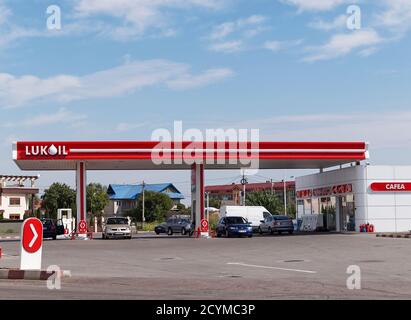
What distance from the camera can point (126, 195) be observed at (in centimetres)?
11731

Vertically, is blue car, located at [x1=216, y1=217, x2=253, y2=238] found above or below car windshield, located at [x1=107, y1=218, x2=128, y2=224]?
below

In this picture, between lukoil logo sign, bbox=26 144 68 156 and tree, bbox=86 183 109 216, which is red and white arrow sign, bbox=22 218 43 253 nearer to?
lukoil logo sign, bbox=26 144 68 156

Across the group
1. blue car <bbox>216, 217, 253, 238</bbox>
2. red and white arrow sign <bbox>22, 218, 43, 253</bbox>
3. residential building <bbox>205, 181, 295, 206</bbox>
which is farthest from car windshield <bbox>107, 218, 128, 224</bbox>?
residential building <bbox>205, 181, 295, 206</bbox>

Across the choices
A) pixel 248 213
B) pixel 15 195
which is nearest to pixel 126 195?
pixel 15 195

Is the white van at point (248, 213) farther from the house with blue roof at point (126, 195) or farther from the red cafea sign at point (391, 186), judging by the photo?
the house with blue roof at point (126, 195)

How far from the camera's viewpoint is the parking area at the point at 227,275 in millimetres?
13406

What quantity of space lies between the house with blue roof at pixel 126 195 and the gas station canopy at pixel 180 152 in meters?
73.0

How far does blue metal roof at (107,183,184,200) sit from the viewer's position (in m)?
117

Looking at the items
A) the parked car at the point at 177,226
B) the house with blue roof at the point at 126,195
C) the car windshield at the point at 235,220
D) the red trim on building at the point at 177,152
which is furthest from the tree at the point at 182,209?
the red trim on building at the point at 177,152

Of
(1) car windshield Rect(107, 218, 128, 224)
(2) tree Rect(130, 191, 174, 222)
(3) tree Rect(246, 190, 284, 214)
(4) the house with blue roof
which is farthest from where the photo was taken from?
(4) the house with blue roof

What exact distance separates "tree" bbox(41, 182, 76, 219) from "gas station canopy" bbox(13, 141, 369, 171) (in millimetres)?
48216

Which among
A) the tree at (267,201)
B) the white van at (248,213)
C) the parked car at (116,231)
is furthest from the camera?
the tree at (267,201)
